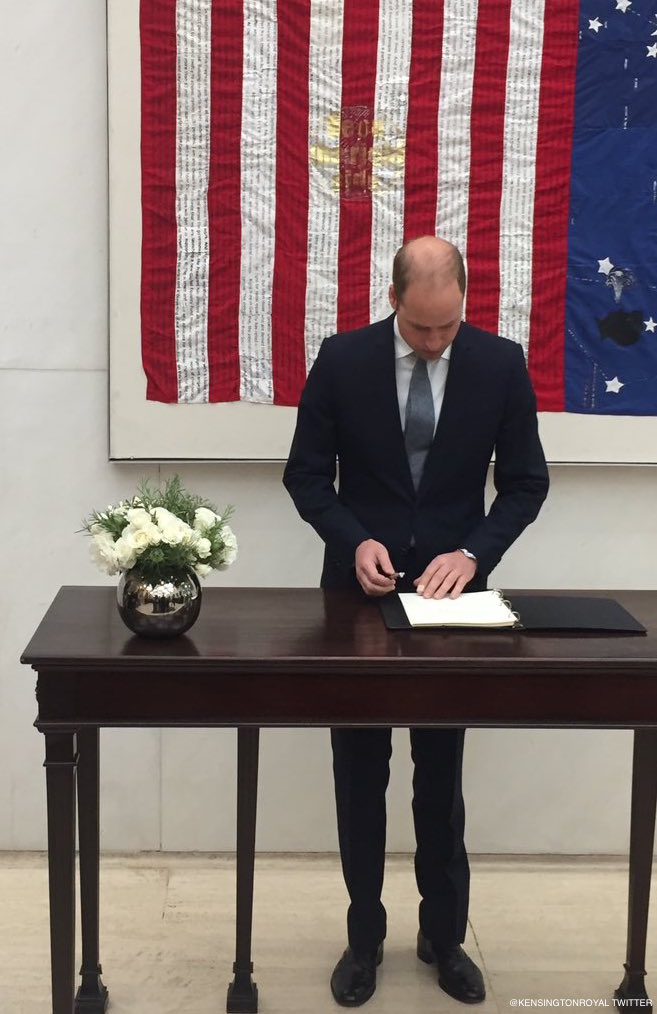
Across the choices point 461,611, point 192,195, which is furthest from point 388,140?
point 461,611

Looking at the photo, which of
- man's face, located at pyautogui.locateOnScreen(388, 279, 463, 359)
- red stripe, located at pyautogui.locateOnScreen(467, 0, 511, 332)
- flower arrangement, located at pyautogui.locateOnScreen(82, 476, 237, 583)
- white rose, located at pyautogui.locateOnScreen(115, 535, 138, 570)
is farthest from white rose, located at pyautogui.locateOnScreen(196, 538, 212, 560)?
red stripe, located at pyautogui.locateOnScreen(467, 0, 511, 332)

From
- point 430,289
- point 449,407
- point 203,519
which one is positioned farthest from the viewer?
point 449,407

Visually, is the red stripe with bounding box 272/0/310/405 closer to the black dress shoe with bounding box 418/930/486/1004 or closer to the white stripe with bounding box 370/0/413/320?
the white stripe with bounding box 370/0/413/320

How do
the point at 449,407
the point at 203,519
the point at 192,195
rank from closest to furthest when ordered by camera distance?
1. the point at 203,519
2. the point at 449,407
3. the point at 192,195

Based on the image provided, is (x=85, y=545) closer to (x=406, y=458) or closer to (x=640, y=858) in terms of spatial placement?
(x=406, y=458)

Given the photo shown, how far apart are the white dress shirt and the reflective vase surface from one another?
26.5 inches

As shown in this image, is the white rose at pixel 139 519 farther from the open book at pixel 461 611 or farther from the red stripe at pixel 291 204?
the red stripe at pixel 291 204

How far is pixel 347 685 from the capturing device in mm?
2066

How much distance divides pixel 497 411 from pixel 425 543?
1.05 feet

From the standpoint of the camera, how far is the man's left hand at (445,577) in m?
2.32

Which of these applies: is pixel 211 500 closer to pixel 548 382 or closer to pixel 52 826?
pixel 548 382

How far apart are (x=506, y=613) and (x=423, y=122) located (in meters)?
1.42

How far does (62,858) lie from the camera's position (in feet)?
7.06

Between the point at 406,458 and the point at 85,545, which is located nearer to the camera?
the point at 406,458
